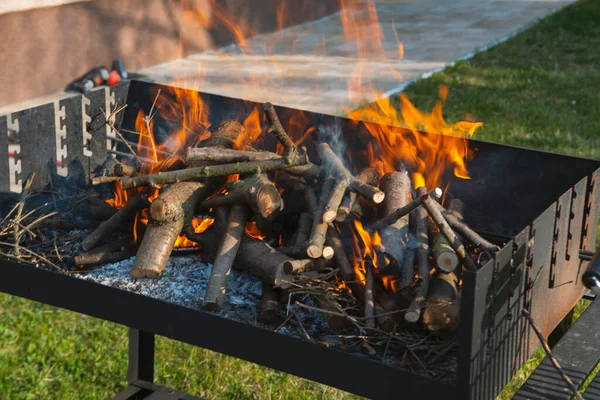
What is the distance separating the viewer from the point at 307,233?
Result: 2.41 meters

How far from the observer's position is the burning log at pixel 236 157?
8.41 ft

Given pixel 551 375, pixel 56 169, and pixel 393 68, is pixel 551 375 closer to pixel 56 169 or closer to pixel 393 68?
pixel 56 169

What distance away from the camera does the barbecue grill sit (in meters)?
1.87

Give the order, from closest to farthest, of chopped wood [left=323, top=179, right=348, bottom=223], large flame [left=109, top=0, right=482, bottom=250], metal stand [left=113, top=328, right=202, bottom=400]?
chopped wood [left=323, top=179, right=348, bottom=223] < large flame [left=109, top=0, right=482, bottom=250] < metal stand [left=113, top=328, right=202, bottom=400]

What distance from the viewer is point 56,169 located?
2.93 metres

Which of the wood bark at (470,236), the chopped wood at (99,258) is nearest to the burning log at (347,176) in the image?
the wood bark at (470,236)

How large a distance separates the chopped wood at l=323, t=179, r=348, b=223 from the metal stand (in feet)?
2.93

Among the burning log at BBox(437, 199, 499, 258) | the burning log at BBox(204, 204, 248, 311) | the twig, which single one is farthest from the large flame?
the twig

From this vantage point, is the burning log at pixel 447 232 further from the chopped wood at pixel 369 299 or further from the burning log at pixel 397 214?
the chopped wood at pixel 369 299

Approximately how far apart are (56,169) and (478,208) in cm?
142

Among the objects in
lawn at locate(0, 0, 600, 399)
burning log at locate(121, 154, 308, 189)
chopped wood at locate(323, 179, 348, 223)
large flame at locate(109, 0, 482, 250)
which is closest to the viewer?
chopped wood at locate(323, 179, 348, 223)

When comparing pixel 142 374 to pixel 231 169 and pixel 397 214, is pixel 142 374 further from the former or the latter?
pixel 397 214

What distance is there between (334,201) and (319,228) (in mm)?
98

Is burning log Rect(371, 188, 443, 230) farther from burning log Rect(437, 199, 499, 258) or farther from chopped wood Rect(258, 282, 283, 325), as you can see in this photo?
chopped wood Rect(258, 282, 283, 325)
